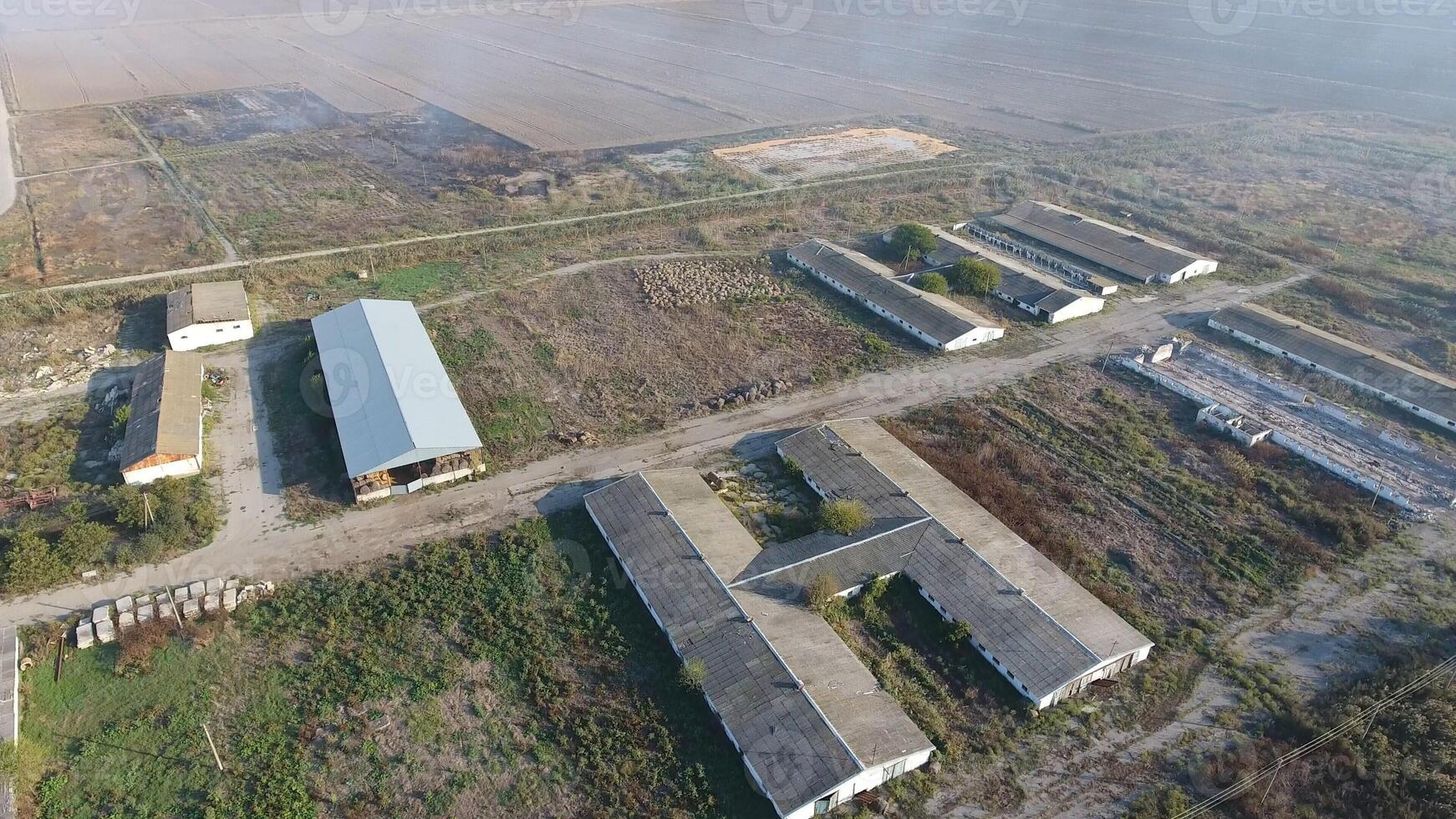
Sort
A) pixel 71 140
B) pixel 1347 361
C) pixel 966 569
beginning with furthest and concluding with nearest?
pixel 71 140, pixel 1347 361, pixel 966 569

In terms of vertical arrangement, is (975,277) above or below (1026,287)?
above

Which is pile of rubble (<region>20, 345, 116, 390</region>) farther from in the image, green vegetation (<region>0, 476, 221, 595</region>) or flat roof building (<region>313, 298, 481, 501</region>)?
green vegetation (<region>0, 476, 221, 595</region>)

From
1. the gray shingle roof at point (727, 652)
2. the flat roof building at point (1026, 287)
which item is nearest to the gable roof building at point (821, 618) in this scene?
the gray shingle roof at point (727, 652)

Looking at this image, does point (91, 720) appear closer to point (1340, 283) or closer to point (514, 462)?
point (514, 462)

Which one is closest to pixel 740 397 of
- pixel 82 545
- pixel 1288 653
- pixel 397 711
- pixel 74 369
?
pixel 397 711

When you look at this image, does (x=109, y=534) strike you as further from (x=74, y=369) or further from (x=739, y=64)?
(x=739, y=64)

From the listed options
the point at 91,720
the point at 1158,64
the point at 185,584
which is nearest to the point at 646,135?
the point at 185,584

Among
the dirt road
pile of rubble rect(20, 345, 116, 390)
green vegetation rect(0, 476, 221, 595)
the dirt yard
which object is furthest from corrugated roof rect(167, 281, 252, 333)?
green vegetation rect(0, 476, 221, 595)
